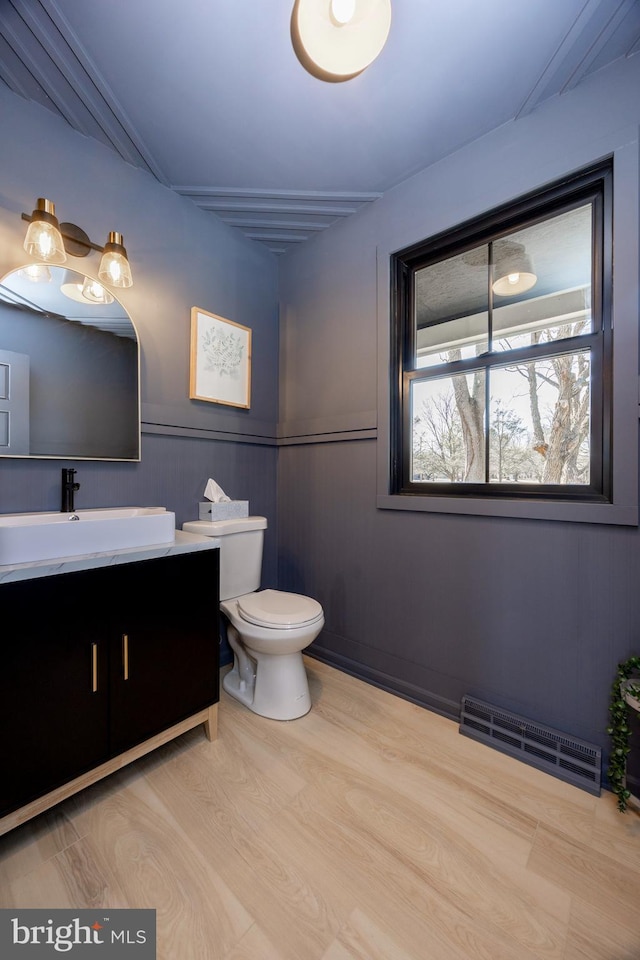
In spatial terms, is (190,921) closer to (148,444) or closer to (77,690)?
(77,690)

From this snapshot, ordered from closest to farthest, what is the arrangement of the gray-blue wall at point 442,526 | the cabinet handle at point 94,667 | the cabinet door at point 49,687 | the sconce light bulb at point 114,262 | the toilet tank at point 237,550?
the cabinet door at point 49,687, the cabinet handle at point 94,667, the gray-blue wall at point 442,526, the sconce light bulb at point 114,262, the toilet tank at point 237,550

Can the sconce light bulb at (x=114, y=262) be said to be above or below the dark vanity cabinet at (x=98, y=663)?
above

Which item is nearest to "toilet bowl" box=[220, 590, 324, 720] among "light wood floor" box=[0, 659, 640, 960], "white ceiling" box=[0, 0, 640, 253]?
"light wood floor" box=[0, 659, 640, 960]

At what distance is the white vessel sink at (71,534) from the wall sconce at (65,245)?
0.98m

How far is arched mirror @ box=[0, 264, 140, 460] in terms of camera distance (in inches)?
56.9

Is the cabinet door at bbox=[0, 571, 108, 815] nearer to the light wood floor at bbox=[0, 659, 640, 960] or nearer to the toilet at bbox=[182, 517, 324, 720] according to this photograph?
the light wood floor at bbox=[0, 659, 640, 960]

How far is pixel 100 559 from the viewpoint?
1.21 meters

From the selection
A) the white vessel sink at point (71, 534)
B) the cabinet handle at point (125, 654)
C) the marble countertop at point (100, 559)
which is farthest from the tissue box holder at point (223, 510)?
the cabinet handle at point (125, 654)

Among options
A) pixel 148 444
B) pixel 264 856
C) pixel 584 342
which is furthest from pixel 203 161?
pixel 264 856

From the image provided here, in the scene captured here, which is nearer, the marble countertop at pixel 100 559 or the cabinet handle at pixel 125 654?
the marble countertop at pixel 100 559

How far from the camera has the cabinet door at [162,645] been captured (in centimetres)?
128

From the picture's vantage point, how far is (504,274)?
1712 millimetres

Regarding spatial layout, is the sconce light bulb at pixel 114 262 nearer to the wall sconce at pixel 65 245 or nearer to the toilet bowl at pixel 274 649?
the wall sconce at pixel 65 245

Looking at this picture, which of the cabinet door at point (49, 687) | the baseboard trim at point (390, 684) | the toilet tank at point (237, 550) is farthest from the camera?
the toilet tank at point (237, 550)
